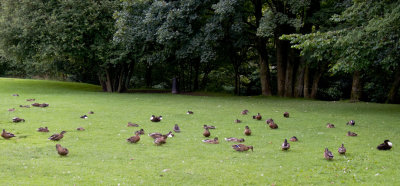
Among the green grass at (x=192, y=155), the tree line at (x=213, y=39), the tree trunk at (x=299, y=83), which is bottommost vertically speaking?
the green grass at (x=192, y=155)

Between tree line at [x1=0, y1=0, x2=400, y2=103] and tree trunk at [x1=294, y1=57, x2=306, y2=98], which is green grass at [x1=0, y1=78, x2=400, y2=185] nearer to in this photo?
tree line at [x1=0, y1=0, x2=400, y2=103]

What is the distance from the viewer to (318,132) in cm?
1538

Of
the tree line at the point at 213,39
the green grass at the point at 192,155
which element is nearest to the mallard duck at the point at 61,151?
the green grass at the point at 192,155

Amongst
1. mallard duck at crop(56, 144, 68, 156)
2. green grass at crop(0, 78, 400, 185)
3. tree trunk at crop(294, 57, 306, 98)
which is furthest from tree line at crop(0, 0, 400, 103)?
mallard duck at crop(56, 144, 68, 156)

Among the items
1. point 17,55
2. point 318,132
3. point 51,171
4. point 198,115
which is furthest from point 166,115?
point 17,55

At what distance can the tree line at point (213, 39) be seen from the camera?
26.0 meters

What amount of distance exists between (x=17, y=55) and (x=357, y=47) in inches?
1215

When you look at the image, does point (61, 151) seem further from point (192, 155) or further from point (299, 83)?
point (299, 83)

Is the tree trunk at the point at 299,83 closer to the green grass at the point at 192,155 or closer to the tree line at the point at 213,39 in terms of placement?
the tree line at the point at 213,39

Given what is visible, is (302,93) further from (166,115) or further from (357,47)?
(166,115)

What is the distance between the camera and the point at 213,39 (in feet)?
96.6

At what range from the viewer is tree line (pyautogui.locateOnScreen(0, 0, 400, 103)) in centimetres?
2600

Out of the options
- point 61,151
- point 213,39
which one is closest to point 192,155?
point 61,151

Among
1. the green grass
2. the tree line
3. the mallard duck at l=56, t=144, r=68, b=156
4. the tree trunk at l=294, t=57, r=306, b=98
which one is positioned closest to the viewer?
the green grass
